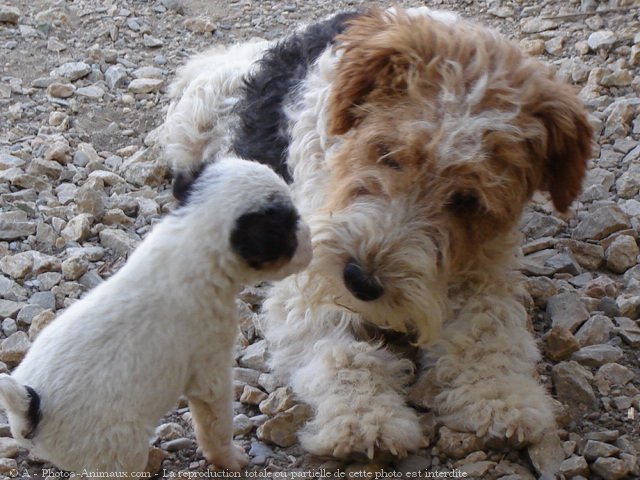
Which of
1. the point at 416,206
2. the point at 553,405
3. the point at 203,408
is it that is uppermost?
the point at 416,206

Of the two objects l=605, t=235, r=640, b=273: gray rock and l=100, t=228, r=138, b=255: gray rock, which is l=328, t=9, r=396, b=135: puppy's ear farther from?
l=605, t=235, r=640, b=273: gray rock

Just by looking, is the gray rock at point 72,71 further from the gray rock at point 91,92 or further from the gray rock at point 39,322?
the gray rock at point 39,322

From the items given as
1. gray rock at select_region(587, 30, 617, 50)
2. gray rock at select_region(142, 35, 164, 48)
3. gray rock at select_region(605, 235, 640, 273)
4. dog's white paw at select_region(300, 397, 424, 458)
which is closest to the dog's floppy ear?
dog's white paw at select_region(300, 397, 424, 458)

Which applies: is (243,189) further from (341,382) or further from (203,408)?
(341,382)

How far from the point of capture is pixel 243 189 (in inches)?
105

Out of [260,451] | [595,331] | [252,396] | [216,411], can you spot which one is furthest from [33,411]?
[595,331]

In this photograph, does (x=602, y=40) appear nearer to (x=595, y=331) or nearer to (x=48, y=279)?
(x=595, y=331)

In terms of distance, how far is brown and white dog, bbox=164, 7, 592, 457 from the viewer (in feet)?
10.2

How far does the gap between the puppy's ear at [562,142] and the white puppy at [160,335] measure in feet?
3.74

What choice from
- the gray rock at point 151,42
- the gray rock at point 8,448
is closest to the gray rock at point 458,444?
the gray rock at point 8,448

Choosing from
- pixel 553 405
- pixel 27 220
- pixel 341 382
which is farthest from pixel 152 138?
pixel 553 405

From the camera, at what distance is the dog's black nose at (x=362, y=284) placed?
3018 millimetres

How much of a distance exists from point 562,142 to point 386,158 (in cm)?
70

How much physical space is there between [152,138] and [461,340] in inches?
102
